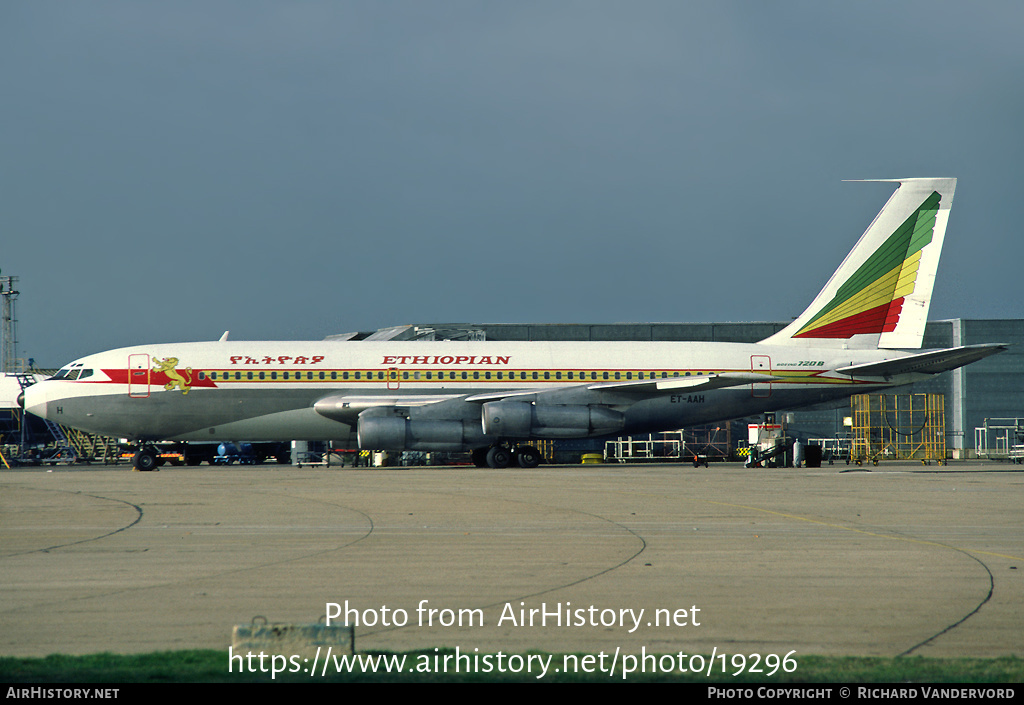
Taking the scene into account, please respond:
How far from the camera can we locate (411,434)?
3259 cm

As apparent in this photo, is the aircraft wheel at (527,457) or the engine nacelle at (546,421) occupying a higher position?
the engine nacelle at (546,421)

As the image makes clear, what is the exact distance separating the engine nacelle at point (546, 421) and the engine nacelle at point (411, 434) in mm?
963

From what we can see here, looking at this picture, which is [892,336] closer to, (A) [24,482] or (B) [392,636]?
(A) [24,482]

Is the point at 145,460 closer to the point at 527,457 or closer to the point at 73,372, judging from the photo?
the point at 73,372

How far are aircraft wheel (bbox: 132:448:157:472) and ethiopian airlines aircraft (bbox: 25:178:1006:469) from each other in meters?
0.05

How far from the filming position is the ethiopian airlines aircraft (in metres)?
33.3

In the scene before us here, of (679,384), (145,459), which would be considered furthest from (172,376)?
(679,384)

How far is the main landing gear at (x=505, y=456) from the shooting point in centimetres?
3538

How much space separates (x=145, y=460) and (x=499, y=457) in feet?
41.2

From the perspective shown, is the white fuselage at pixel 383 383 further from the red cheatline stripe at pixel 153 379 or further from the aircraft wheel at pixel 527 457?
the aircraft wheel at pixel 527 457

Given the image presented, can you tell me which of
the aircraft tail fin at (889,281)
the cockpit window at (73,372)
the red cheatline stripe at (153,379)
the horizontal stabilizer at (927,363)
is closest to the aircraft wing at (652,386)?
the aircraft tail fin at (889,281)

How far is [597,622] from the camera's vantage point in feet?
25.1
